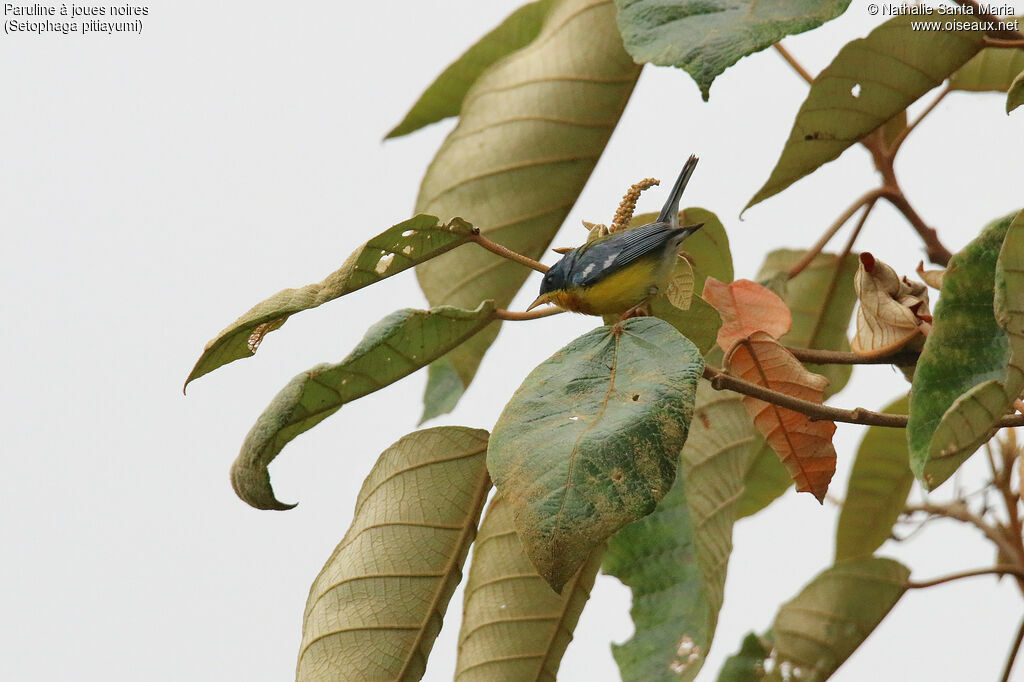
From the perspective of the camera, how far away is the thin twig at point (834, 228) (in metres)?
0.93

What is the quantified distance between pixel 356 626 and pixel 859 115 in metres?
0.50

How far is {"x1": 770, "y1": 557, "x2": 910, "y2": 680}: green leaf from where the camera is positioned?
0.95 metres

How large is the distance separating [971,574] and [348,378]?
609 mm

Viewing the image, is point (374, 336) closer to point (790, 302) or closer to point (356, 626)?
point (356, 626)

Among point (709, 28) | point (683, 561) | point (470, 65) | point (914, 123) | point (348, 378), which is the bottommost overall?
point (683, 561)

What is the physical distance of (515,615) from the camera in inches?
29.7

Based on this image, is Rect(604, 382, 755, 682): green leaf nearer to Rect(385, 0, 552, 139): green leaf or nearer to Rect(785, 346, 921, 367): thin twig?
Rect(785, 346, 921, 367): thin twig

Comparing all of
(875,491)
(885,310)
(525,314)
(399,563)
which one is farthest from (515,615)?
(875,491)

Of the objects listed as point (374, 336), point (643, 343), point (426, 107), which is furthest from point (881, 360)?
point (426, 107)

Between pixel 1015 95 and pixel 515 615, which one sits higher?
pixel 1015 95

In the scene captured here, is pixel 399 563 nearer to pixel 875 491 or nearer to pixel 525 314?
pixel 525 314

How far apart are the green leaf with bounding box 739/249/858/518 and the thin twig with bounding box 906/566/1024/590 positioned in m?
0.14

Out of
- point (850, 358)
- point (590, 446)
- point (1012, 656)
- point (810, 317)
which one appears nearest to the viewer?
point (590, 446)

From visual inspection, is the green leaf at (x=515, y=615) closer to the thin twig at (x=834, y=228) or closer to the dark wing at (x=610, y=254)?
the dark wing at (x=610, y=254)
